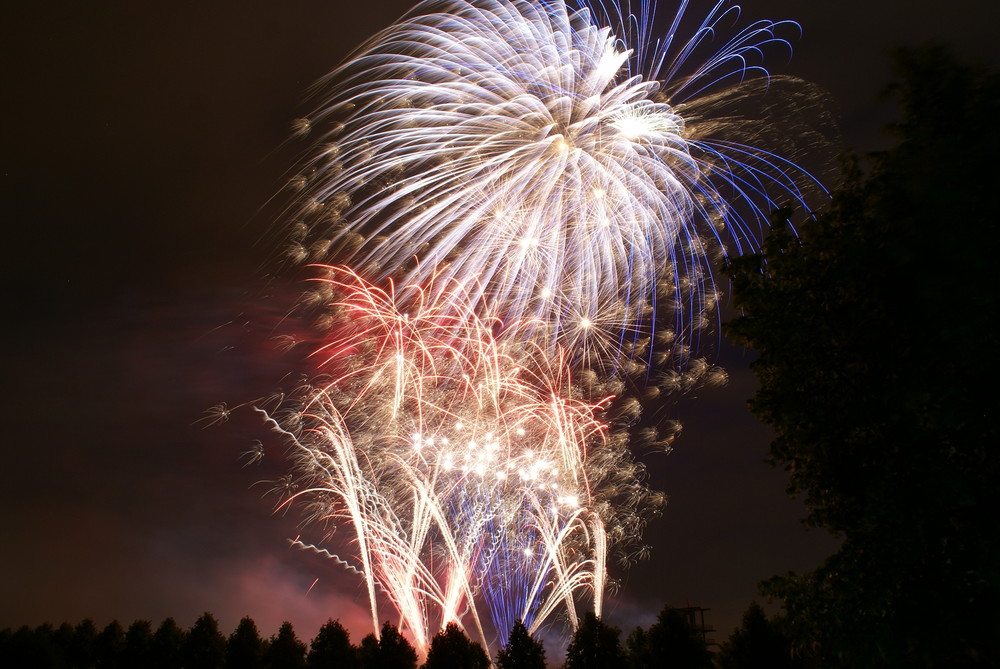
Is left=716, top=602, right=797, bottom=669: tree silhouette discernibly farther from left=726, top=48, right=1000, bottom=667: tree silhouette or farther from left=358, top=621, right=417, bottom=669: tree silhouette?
left=726, top=48, right=1000, bottom=667: tree silhouette

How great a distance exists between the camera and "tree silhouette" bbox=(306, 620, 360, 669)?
4019 centimetres

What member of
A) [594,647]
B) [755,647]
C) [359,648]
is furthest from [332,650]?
[755,647]

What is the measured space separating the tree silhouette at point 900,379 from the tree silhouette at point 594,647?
23936mm

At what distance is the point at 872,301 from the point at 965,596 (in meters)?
5.00

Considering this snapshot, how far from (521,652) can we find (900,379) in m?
28.9

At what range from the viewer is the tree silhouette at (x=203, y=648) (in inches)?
1694

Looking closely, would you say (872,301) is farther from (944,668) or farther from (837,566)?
(944,668)

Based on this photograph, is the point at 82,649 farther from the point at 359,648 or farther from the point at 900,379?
the point at 900,379

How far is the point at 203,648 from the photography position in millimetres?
43125

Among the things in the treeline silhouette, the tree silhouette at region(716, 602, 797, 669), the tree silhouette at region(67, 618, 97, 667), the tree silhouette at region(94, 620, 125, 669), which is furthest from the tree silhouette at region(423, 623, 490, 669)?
the tree silhouette at region(67, 618, 97, 667)

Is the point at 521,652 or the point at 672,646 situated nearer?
the point at 672,646

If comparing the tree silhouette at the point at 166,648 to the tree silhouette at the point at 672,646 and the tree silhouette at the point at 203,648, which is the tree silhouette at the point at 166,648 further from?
the tree silhouette at the point at 672,646

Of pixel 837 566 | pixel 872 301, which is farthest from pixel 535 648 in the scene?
pixel 872 301

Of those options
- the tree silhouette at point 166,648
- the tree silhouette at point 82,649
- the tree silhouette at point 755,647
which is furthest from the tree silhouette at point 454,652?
the tree silhouette at point 82,649
